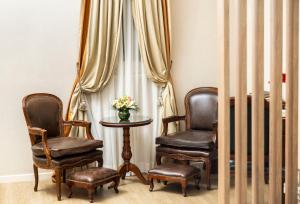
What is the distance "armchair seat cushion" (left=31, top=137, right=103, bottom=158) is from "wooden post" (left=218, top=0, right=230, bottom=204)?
2054mm

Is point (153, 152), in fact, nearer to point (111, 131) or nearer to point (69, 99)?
point (111, 131)

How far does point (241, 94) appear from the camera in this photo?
91.3 inches

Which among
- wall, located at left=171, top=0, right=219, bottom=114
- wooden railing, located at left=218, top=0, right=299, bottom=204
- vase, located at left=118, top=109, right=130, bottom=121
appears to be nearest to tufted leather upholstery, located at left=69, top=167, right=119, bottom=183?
vase, located at left=118, top=109, right=130, bottom=121

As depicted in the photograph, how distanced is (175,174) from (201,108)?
3.55 feet

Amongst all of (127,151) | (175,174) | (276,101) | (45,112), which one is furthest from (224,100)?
(45,112)

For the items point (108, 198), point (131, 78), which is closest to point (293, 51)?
point (108, 198)

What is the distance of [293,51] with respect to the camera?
240cm

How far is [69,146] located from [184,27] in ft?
7.16

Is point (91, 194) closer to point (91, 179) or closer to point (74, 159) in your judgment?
point (91, 179)

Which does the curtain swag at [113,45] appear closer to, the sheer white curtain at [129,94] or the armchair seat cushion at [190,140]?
the sheer white curtain at [129,94]

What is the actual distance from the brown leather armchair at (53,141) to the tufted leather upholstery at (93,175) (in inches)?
4.7

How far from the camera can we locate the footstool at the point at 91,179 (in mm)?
4012

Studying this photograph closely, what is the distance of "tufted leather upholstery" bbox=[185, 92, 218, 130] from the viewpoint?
4910 mm

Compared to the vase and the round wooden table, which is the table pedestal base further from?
the vase
